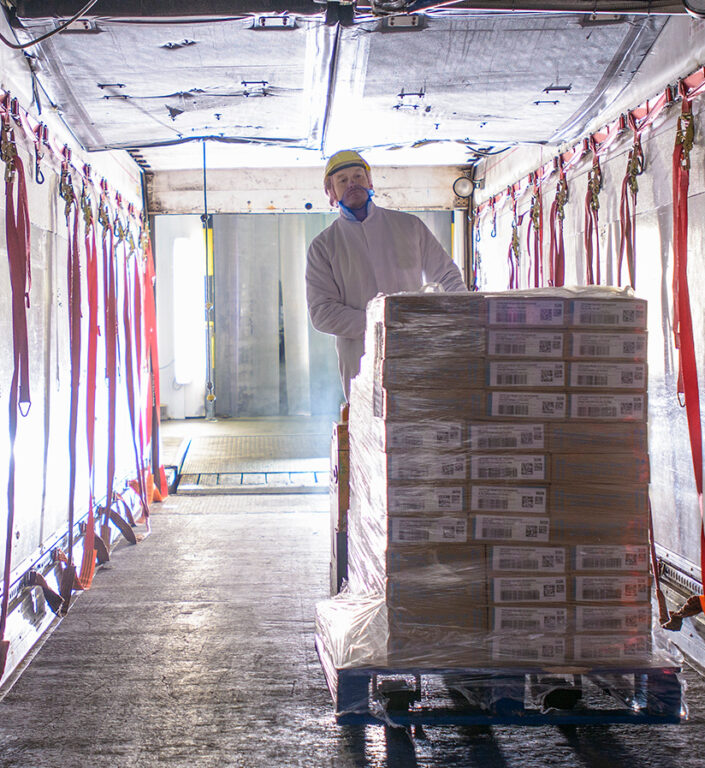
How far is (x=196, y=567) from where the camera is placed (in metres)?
4.00

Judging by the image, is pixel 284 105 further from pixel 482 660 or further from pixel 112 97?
pixel 482 660

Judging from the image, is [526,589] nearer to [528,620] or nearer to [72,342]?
[528,620]

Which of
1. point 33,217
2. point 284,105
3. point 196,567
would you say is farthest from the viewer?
point 196,567

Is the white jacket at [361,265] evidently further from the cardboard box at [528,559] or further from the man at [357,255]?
the cardboard box at [528,559]

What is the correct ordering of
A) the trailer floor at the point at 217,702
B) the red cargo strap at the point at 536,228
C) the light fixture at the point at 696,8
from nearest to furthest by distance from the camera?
the trailer floor at the point at 217,702 < the light fixture at the point at 696,8 < the red cargo strap at the point at 536,228

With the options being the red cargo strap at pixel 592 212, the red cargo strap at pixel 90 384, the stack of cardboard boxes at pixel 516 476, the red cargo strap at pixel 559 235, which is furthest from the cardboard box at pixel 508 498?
the red cargo strap at pixel 90 384

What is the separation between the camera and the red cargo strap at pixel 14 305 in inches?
100

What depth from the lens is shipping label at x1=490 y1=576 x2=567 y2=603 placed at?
1902 millimetres

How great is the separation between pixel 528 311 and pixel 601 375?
0.25 m

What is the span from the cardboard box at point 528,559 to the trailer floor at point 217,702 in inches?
24.2

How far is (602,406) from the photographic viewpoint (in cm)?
191

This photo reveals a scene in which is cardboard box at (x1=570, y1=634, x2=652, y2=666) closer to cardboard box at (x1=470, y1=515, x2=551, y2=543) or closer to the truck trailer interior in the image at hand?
the truck trailer interior

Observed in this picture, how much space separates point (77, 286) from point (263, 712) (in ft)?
6.94

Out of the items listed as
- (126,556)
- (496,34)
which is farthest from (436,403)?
(126,556)
